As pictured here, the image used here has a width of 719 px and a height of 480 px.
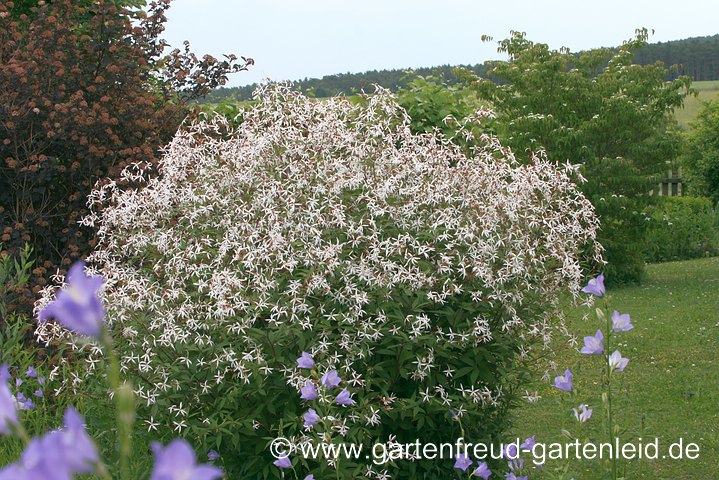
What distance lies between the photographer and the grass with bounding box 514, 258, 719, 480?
4527 millimetres

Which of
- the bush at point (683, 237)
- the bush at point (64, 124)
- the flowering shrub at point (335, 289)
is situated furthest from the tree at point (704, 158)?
the flowering shrub at point (335, 289)

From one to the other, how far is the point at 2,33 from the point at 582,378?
5475 mm

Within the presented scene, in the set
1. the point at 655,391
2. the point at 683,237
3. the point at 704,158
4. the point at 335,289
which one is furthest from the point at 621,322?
the point at 704,158

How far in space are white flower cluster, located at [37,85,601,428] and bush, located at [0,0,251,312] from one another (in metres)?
1.56

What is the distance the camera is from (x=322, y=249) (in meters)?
3.45

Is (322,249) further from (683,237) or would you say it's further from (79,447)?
(683,237)

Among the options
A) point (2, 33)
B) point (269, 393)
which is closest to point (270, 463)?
point (269, 393)

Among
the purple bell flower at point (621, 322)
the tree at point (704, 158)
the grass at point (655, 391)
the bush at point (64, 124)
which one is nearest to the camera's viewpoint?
the purple bell flower at point (621, 322)

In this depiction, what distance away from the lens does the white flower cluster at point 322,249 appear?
330 cm

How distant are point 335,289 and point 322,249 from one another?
184 millimetres

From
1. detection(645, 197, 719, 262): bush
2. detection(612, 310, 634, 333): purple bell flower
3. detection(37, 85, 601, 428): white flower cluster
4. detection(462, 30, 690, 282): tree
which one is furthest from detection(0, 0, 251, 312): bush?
detection(645, 197, 719, 262): bush

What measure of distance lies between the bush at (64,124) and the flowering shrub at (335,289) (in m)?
1.64

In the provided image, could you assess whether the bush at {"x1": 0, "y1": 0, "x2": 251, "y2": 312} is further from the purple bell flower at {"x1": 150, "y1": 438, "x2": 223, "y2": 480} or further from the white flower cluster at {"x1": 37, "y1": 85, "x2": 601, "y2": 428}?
the purple bell flower at {"x1": 150, "y1": 438, "x2": 223, "y2": 480}

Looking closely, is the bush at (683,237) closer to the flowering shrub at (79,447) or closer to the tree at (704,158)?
the tree at (704,158)
